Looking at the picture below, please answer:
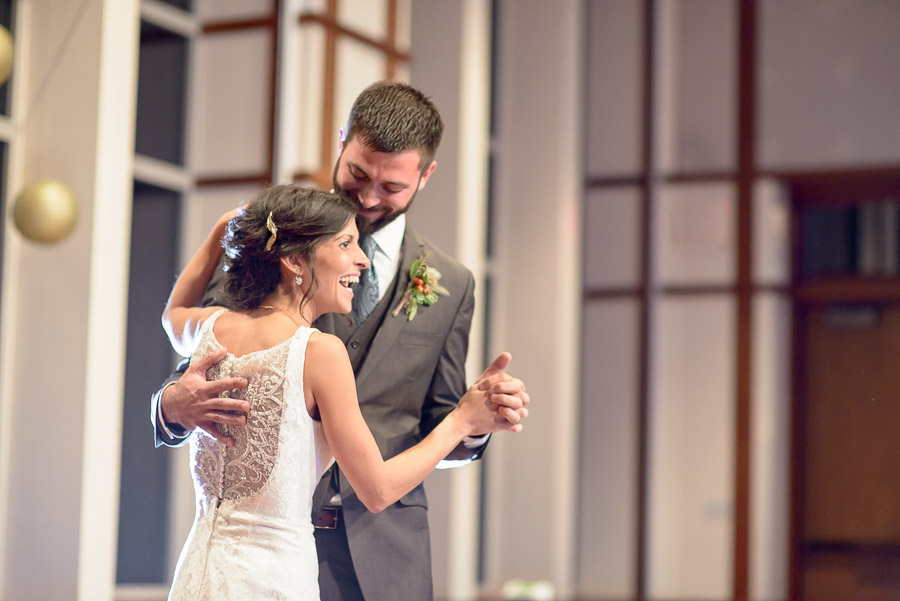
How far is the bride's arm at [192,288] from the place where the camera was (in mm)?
1978

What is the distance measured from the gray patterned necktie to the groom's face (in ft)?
0.11

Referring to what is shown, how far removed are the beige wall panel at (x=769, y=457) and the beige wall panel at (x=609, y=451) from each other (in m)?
0.80

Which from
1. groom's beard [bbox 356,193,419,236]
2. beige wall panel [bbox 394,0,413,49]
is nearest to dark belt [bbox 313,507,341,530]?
groom's beard [bbox 356,193,419,236]

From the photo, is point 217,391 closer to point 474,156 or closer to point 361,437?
point 361,437

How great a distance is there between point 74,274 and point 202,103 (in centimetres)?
156

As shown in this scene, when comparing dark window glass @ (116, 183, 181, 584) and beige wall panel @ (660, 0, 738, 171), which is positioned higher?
beige wall panel @ (660, 0, 738, 171)

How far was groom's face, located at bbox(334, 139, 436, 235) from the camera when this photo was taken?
2053 millimetres

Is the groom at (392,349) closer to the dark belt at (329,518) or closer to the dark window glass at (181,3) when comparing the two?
the dark belt at (329,518)

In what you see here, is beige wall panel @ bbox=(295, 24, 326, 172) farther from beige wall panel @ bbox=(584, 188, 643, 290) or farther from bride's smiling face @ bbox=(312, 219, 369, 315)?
bride's smiling face @ bbox=(312, 219, 369, 315)

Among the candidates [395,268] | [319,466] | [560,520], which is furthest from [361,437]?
[560,520]

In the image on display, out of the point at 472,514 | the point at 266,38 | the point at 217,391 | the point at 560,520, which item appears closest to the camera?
the point at 217,391

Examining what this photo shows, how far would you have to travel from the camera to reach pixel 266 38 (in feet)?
17.0

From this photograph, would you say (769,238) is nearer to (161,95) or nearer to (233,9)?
(233,9)

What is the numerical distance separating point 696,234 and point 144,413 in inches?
166
